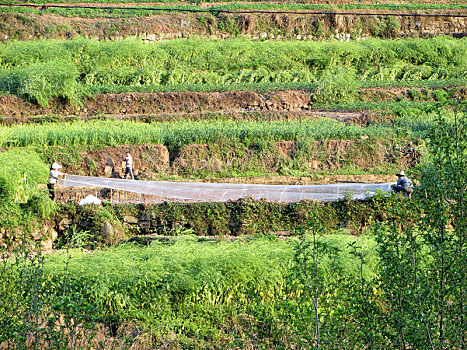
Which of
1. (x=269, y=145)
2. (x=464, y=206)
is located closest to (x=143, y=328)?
(x=464, y=206)

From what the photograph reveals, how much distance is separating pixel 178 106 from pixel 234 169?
6756 mm

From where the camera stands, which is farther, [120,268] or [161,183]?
[161,183]

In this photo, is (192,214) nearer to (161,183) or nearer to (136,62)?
(161,183)

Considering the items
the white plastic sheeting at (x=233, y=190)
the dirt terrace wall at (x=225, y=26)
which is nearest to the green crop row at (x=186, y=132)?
the white plastic sheeting at (x=233, y=190)

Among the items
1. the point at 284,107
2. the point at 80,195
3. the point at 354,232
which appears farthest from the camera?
the point at 284,107

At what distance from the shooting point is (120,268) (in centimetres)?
1274

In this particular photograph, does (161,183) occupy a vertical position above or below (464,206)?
below

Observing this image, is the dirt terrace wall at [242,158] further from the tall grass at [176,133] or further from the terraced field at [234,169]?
the tall grass at [176,133]

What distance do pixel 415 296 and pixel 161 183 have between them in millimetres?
11666

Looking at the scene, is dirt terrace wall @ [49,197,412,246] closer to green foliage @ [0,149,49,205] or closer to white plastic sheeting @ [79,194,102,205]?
white plastic sheeting @ [79,194,102,205]

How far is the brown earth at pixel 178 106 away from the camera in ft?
87.7

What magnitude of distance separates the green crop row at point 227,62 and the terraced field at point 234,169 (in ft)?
0.35

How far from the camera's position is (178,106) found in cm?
2798

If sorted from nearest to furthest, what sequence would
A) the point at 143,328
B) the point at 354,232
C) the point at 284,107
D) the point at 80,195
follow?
1. the point at 143,328
2. the point at 354,232
3. the point at 80,195
4. the point at 284,107
